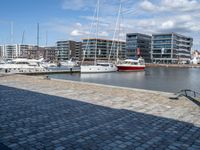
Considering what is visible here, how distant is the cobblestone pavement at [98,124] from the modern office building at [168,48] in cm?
14152

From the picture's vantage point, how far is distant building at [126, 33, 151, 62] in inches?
5925

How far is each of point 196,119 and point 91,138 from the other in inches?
162

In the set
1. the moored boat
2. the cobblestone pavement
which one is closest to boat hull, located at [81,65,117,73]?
the moored boat

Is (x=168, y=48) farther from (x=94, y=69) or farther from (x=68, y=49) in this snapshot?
(x=94, y=69)

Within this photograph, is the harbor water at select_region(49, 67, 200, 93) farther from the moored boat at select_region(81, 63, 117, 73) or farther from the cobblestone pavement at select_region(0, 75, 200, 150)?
the cobblestone pavement at select_region(0, 75, 200, 150)

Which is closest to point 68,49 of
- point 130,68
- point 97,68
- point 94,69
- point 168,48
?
point 168,48

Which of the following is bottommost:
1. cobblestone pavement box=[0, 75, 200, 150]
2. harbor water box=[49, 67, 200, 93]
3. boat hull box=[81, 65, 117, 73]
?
harbor water box=[49, 67, 200, 93]

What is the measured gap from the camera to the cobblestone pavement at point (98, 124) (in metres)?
5.77

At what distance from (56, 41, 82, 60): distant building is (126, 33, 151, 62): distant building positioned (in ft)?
133

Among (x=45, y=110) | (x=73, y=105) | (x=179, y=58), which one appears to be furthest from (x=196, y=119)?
(x=179, y=58)

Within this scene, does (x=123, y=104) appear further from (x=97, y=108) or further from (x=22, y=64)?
(x=22, y=64)

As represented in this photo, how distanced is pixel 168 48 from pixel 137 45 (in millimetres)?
19090

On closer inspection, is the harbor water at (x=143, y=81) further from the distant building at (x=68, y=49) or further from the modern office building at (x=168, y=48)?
the distant building at (x=68, y=49)

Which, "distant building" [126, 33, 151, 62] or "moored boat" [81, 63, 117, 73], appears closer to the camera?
"moored boat" [81, 63, 117, 73]
